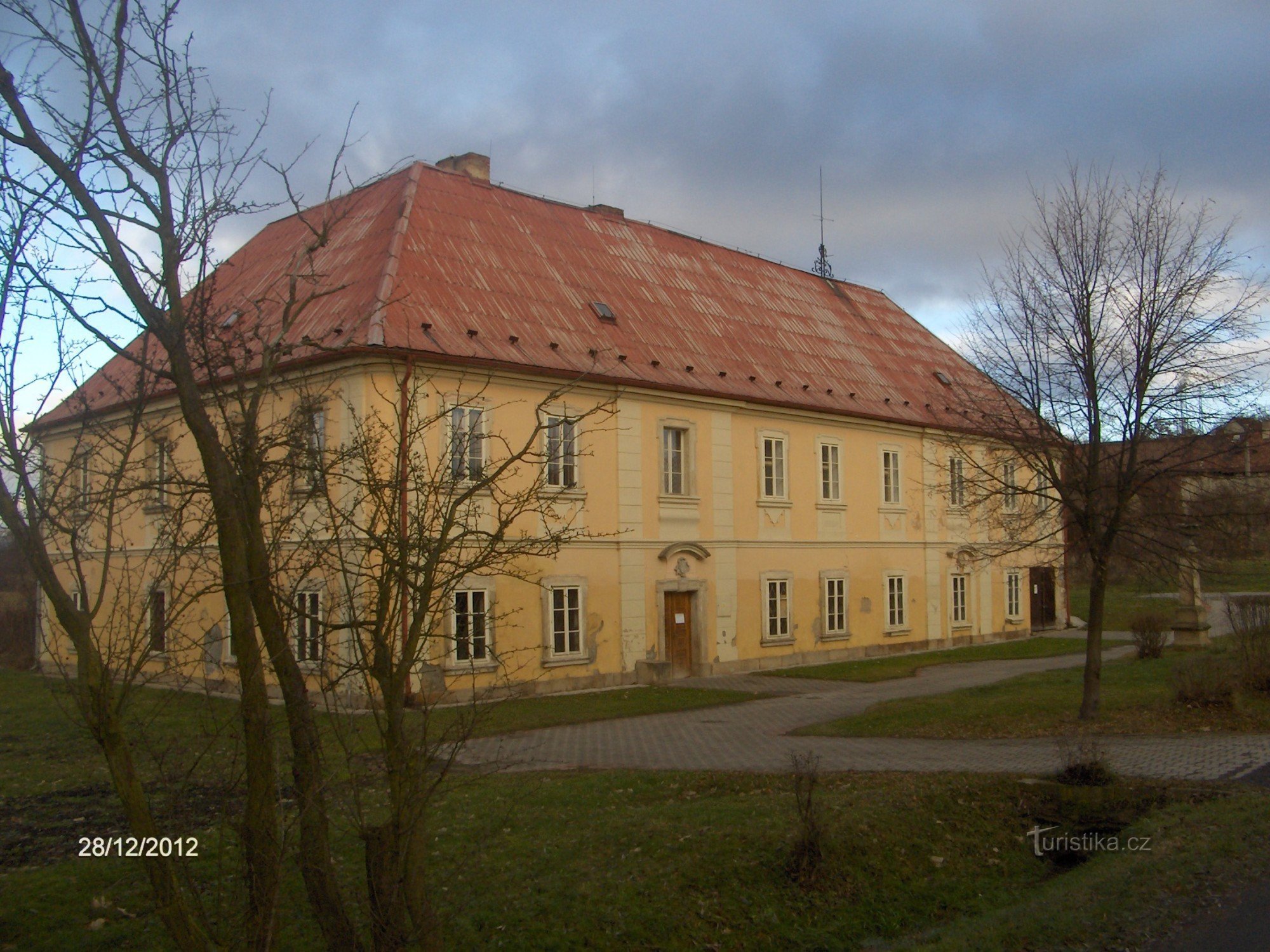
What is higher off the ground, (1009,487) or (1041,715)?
(1009,487)

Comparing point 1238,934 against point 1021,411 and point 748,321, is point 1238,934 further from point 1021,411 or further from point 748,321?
point 748,321

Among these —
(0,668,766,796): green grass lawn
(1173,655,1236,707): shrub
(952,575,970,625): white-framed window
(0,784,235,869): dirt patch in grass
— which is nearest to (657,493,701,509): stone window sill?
(0,668,766,796): green grass lawn

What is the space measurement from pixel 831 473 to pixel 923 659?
550cm

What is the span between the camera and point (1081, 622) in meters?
40.8

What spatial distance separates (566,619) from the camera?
72.5 ft

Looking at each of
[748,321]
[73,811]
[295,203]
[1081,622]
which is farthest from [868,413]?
[295,203]

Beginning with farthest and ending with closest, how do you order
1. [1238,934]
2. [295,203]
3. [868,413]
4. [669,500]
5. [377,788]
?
1. [868,413]
2. [669,500]
3. [377,788]
4. [1238,934]
5. [295,203]

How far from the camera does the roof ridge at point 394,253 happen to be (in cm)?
1923

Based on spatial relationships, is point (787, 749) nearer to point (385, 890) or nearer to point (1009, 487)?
point (1009, 487)

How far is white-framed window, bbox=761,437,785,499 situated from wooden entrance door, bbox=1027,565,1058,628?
46.5 feet

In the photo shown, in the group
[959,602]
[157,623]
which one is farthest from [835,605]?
[157,623]

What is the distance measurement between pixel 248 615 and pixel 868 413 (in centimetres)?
2584

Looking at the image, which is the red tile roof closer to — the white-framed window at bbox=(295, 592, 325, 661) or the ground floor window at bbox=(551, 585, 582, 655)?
the ground floor window at bbox=(551, 585, 582, 655)

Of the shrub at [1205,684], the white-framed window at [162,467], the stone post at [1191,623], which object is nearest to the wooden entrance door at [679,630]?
the shrub at [1205,684]
